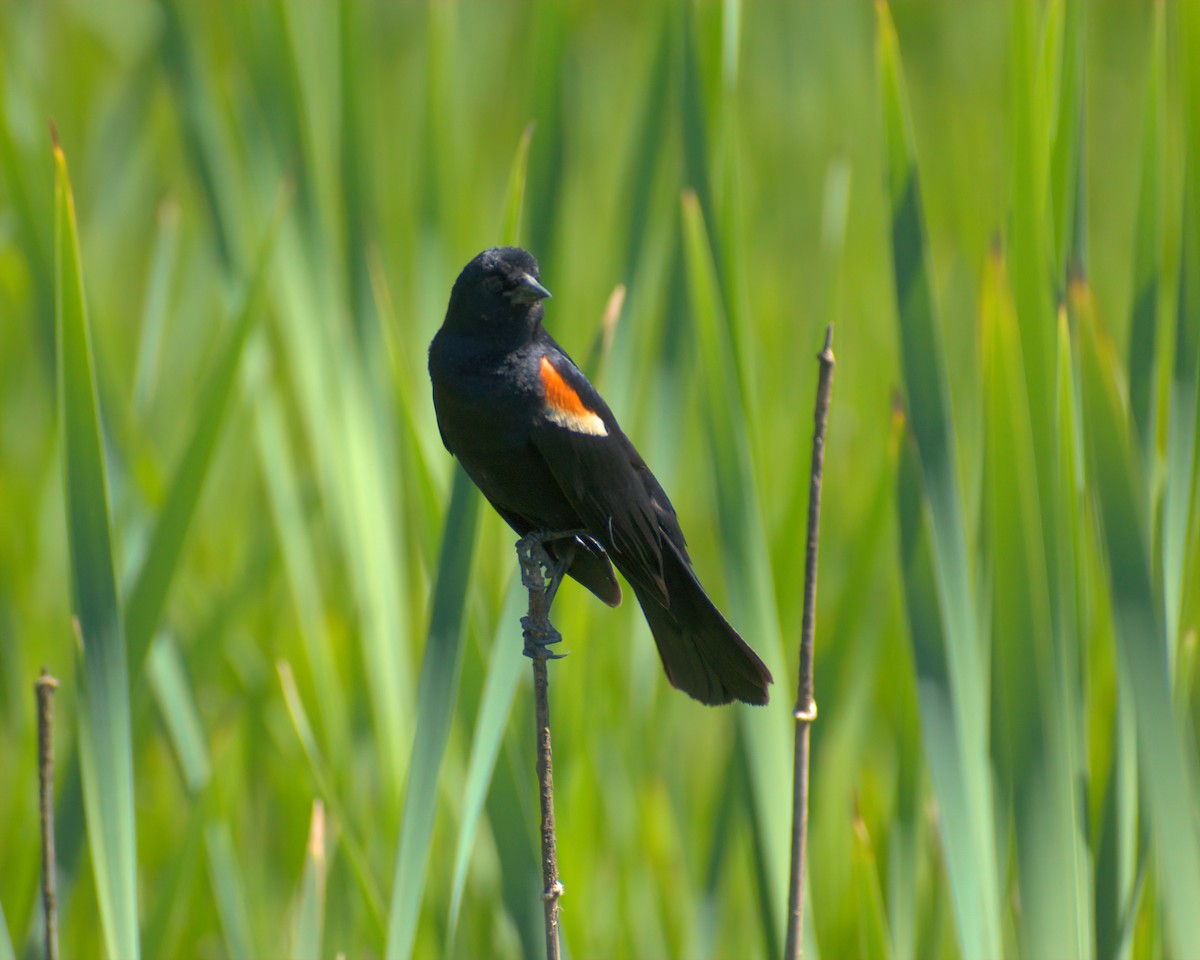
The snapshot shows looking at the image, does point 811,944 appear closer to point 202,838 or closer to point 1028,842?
point 1028,842

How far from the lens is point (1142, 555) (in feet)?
3.27

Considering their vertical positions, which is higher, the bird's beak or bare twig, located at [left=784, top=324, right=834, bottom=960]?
the bird's beak

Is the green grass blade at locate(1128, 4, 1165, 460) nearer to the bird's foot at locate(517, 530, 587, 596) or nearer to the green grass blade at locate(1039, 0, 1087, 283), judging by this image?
the green grass blade at locate(1039, 0, 1087, 283)

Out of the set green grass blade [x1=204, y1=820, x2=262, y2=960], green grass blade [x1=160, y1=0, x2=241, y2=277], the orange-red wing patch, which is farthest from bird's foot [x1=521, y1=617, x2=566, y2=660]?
green grass blade [x1=160, y1=0, x2=241, y2=277]

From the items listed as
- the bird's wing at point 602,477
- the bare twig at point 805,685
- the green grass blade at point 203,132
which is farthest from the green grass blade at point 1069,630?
the green grass blade at point 203,132

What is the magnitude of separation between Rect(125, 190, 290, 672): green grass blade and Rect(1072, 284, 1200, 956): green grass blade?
31.6 inches

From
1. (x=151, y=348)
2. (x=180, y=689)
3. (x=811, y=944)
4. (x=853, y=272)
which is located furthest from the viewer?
(x=853, y=272)

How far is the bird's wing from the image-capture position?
3.24ft

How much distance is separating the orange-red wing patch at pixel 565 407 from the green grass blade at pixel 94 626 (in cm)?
37

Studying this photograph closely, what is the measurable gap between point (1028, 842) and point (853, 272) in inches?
82.7

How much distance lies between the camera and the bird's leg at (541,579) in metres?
0.98

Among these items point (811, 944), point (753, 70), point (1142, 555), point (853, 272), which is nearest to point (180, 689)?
point (811, 944)

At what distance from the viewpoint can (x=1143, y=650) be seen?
99 centimetres

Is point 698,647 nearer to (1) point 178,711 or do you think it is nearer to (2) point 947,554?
(2) point 947,554
